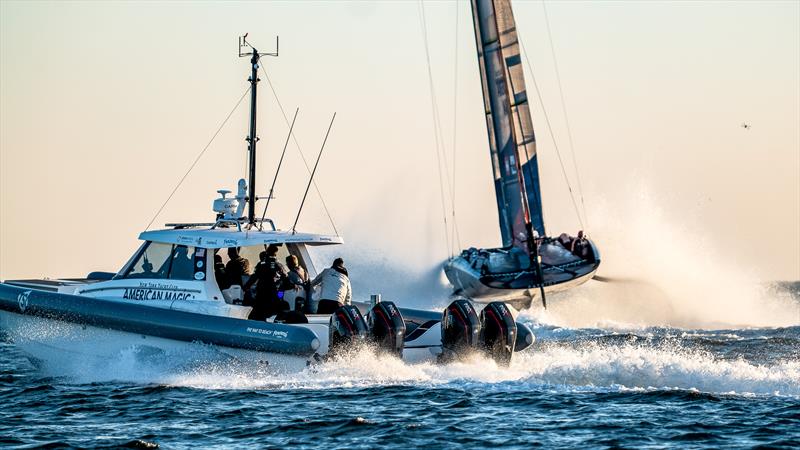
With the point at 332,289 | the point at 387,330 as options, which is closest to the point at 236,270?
the point at 332,289

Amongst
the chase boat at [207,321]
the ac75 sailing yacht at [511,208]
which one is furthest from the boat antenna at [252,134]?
the ac75 sailing yacht at [511,208]

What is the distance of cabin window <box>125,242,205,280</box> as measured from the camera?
19688 mm

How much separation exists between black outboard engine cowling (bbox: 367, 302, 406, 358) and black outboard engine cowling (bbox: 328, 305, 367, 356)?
0.89 ft

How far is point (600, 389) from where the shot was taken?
56.7 feet

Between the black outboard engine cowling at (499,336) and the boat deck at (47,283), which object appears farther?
the boat deck at (47,283)

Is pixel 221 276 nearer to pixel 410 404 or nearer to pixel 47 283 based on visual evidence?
pixel 47 283

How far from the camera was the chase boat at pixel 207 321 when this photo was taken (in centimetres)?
1819

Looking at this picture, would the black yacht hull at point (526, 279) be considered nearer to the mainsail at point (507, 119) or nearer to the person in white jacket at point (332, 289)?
the mainsail at point (507, 119)

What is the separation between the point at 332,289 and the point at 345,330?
1.64 m

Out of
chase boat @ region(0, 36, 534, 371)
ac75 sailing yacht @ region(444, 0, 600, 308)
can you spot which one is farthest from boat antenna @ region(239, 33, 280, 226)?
ac75 sailing yacht @ region(444, 0, 600, 308)

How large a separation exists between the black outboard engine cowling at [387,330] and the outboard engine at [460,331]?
702 millimetres

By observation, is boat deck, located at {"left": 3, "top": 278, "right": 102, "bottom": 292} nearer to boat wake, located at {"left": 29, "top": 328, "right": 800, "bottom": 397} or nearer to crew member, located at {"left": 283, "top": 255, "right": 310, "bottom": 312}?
boat wake, located at {"left": 29, "top": 328, "right": 800, "bottom": 397}

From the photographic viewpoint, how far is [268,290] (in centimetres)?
1938

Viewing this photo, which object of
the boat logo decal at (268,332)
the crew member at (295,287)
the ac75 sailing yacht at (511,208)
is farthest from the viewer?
the ac75 sailing yacht at (511,208)
